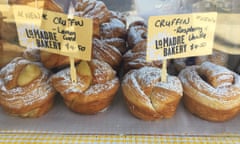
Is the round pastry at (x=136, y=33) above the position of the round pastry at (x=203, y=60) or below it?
above

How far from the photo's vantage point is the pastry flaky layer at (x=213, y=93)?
940 millimetres

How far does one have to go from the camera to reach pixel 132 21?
152 cm

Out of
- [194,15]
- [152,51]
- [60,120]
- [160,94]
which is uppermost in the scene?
[194,15]

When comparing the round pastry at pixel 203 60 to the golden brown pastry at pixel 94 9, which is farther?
the golden brown pastry at pixel 94 9

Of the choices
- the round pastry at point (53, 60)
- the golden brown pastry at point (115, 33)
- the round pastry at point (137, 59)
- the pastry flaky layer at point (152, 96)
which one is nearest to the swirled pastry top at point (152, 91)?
the pastry flaky layer at point (152, 96)

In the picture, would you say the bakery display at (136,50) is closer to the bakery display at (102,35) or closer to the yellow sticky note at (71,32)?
the bakery display at (102,35)

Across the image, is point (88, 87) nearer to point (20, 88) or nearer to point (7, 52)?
point (20, 88)

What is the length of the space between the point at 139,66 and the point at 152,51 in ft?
0.72

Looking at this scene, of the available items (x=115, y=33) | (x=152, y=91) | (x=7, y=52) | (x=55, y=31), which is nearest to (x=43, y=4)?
(x=55, y=31)

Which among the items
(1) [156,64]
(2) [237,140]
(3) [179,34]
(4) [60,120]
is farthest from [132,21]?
(2) [237,140]

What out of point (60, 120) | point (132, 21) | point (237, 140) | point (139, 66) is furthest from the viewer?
point (132, 21)

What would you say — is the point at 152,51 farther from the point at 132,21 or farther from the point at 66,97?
the point at 132,21

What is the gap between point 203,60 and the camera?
1173mm

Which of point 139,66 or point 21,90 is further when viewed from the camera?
point 139,66
